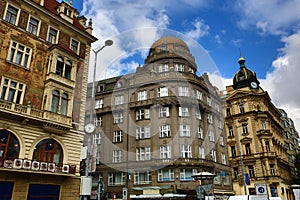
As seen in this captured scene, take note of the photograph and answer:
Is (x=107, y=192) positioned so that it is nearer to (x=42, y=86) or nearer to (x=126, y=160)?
(x=126, y=160)

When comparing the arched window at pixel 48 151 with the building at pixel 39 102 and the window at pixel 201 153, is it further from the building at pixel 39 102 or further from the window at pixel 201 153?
the window at pixel 201 153

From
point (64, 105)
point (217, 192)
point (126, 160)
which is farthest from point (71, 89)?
point (217, 192)

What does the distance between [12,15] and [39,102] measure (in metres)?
7.38

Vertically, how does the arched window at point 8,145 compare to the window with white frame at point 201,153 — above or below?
below

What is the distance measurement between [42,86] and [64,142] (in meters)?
5.11

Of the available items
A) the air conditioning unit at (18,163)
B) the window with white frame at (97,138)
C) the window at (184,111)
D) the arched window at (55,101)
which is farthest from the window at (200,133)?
the air conditioning unit at (18,163)

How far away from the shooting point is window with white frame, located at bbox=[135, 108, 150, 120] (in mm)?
39378

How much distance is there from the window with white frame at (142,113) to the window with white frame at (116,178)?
8.78 m

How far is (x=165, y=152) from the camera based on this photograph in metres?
35.9

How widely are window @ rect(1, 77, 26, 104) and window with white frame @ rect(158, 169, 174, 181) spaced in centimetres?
2171

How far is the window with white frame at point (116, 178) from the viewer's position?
37719 millimetres

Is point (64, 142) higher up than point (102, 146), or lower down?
lower down

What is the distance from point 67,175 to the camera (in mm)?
20688

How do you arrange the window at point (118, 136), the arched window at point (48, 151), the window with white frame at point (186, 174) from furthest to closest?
the window at point (118, 136) < the window with white frame at point (186, 174) < the arched window at point (48, 151)
